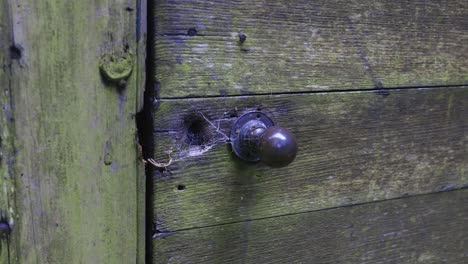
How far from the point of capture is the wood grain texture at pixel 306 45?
59cm

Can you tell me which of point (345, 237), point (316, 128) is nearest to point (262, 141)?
point (316, 128)

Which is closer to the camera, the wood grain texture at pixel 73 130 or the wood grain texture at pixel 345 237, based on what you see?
the wood grain texture at pixel 73 130

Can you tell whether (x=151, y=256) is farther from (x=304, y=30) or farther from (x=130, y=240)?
(x=304, y=30)

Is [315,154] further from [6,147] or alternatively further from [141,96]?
[6,147]

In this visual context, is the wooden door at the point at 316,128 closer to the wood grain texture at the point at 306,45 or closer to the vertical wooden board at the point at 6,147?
the wood grain texture at the point at 306,45

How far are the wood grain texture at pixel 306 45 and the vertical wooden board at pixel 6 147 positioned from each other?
17cm

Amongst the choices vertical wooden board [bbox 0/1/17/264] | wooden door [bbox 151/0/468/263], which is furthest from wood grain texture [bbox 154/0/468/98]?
vertical wooden board [bbox 0/1/17/264]

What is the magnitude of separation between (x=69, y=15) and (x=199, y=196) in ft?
0.93

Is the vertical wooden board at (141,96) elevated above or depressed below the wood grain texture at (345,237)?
above

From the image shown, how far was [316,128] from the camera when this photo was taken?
2.27 feet

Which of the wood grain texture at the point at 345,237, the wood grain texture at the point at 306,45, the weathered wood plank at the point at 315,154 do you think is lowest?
the wood grain texture at the point at 345,237

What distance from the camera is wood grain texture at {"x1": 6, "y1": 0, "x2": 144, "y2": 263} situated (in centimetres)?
51

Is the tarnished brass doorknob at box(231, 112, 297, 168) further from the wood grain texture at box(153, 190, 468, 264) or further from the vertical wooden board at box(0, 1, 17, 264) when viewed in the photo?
the vertical wooden board at box(0, 1, 17, 264)

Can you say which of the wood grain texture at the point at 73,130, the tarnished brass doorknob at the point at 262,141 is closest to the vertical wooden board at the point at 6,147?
the wood grain texture at the point at 73,130
